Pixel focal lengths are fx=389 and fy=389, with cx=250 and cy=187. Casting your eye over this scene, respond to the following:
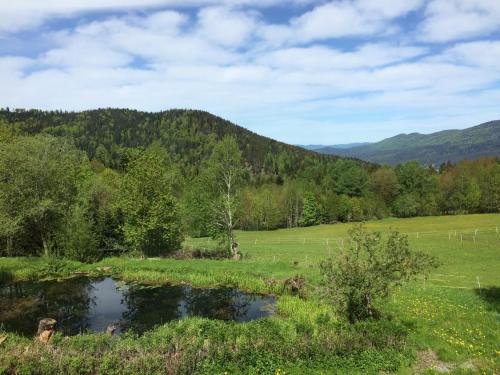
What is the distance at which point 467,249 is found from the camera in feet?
192

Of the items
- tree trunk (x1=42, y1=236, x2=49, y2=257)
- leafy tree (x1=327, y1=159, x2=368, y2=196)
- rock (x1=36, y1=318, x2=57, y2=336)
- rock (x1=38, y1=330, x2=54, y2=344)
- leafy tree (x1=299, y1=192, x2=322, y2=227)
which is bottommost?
leafy tree (x1=299, y1=192, x2=322, y2=227)

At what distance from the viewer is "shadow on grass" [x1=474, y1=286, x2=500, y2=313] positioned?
88.4 ft

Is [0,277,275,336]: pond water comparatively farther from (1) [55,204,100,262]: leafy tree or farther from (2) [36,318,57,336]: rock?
(1) [55,204,100,262]: leafy tree

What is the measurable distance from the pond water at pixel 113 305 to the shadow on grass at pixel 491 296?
15553mm

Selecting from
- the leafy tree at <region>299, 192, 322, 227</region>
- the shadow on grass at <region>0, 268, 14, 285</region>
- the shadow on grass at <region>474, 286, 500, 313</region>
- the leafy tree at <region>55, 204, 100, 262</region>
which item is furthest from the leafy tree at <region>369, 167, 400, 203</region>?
the shadow on grass at <region>0, 268, 14, 285</region>

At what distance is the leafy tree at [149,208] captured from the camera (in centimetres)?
4825

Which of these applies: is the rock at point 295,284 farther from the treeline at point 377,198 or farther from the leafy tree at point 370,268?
the treeline at point 377,198

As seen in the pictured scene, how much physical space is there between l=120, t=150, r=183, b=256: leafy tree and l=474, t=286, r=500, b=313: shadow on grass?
34154mm

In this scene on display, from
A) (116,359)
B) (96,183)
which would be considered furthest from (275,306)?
(96,183)

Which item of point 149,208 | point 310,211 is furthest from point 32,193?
point 310,211

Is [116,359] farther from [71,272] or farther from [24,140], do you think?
[24,140]

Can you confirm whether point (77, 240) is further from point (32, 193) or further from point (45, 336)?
point (45, 336)

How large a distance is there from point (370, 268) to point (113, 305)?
2212 centimetres

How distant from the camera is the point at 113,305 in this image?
32875 millimetres
